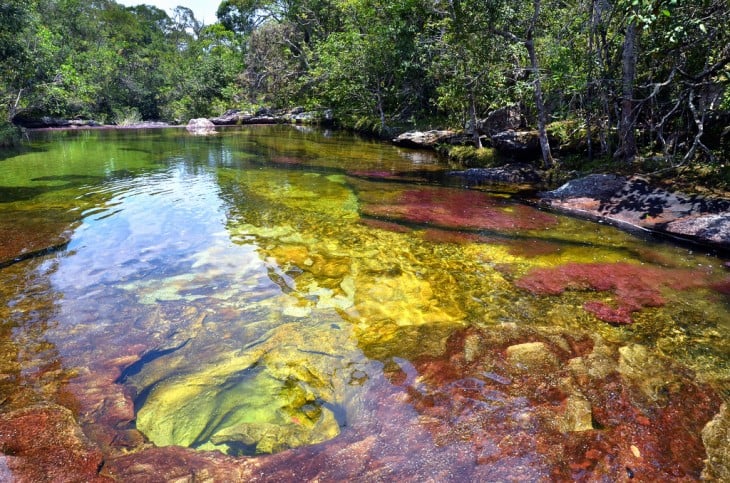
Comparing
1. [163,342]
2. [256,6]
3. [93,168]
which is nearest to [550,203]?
[163,342]

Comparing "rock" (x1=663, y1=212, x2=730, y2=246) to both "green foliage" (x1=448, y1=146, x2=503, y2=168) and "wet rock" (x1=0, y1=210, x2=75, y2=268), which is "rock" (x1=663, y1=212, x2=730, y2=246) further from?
"wet rock" (x1=0, y1=210, x2=75, y2=268)

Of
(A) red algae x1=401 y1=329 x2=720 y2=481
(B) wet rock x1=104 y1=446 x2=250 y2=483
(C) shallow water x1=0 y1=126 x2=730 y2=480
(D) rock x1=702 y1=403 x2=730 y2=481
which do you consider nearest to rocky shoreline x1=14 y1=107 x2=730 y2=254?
(C) shallow water x1=0 y1=126 x2=730 y2=480

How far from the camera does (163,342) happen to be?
4.59 meters

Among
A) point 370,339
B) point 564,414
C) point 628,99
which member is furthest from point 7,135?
point 564,414

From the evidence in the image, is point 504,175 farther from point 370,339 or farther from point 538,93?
point 370,339

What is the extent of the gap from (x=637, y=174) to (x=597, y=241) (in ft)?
12.4

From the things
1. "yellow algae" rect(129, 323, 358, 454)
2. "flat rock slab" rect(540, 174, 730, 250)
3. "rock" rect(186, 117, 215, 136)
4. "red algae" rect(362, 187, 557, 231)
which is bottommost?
"yellow algae" rect(129, 323, 358, 454)

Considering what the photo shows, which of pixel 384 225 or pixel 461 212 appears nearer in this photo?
pixel 384 225

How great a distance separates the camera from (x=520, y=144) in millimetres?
15242

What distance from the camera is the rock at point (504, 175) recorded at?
44.7 ft

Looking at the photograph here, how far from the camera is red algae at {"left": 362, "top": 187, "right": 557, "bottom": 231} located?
359 inches

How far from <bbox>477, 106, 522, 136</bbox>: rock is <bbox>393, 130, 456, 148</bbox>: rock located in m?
2.71

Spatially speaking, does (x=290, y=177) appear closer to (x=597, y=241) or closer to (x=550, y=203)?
(x=550, y=203)

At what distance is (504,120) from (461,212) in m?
9.74
